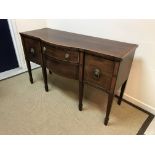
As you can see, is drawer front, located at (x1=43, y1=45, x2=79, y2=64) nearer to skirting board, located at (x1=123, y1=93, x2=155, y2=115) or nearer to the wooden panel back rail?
the wooden panel back rail

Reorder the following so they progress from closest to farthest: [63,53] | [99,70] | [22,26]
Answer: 1. [99,70]
2. [63,53]
3. [22,26]

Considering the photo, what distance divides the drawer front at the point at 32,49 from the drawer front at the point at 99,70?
649mm

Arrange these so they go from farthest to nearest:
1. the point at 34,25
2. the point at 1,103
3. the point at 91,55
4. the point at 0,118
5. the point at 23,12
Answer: the point at 34,25, the point at 23,12, the point at 1,103, the point at 0,118, the point at 91,55

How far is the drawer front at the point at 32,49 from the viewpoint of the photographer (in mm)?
1592

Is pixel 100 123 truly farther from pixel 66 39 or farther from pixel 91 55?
pixel 66 39

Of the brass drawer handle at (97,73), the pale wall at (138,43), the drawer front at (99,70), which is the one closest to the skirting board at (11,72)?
the pale wall at (138,43)

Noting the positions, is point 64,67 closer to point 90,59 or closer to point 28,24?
point 90,59

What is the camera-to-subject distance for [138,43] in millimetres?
1410

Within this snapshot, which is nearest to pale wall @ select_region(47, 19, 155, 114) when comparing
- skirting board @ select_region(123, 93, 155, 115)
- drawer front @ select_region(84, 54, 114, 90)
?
skirting board @ select_region(123, 93, 155, 115)

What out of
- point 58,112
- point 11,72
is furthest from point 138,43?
point 11,72

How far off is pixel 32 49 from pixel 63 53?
538 mm

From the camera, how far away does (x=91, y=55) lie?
1185 millimetres

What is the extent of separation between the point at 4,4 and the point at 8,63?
1000 mm
